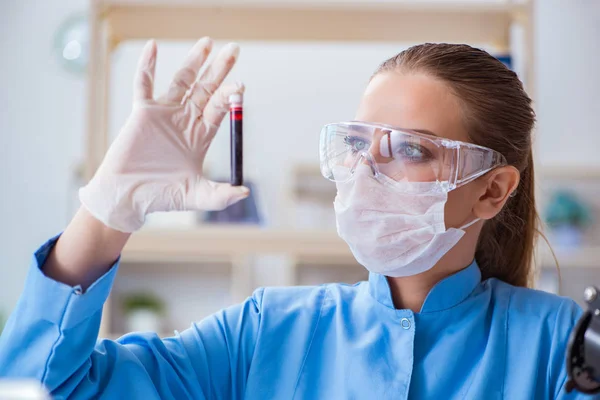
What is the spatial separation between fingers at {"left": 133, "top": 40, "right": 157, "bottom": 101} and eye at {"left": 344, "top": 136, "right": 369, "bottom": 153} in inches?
14.0

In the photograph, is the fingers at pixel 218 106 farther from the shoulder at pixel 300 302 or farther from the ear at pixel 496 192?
the ear at pixel 496 192

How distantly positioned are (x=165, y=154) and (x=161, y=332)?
8.64ft

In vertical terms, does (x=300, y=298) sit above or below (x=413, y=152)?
below

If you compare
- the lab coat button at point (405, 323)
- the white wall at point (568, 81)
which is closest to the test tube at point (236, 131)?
the lab coat button at point (405, 323)

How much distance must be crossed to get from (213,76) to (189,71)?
40 millimetres

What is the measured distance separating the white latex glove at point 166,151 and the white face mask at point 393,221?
24 centimetres

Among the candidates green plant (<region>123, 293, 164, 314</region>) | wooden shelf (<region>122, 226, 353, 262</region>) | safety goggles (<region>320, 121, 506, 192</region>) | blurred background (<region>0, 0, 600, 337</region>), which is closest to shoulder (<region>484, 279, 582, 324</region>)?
safety goggles (<region>320, 121, 506, 192</region>)

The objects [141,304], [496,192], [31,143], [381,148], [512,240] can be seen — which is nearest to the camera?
[381,148]

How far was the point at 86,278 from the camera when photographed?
1.06 meters

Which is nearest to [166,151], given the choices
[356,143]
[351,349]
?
[356,143]

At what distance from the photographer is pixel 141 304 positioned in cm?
359

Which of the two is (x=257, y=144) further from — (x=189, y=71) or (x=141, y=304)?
(x=189, y=71)

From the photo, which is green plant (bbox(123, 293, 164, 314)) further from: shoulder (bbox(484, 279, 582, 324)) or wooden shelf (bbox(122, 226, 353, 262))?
shoulder (bbox(484, 279, 582, 324))

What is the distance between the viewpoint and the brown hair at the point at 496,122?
1.28 meters
